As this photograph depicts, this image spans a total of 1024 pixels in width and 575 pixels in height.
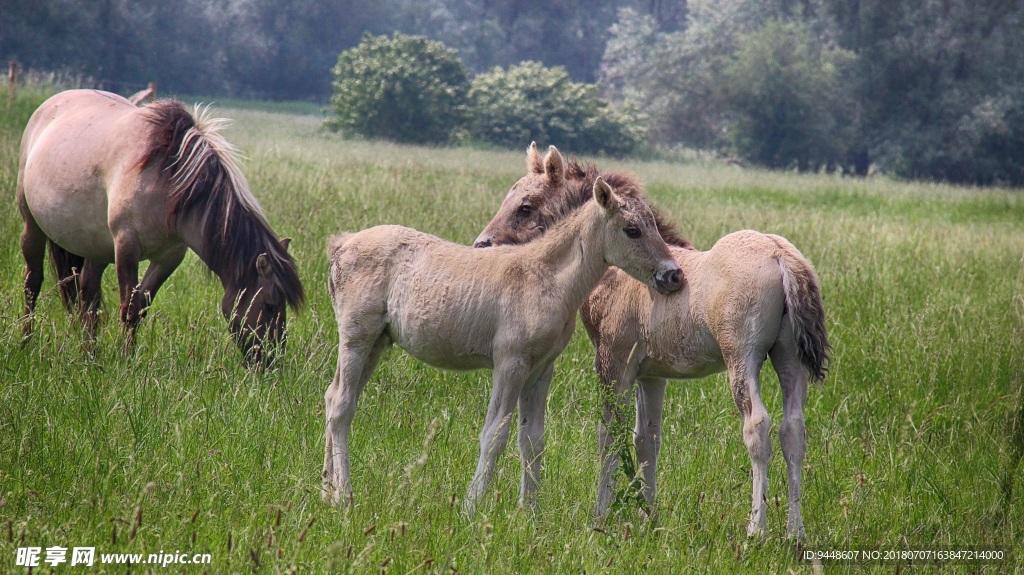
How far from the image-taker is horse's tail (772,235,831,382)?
3.47 m

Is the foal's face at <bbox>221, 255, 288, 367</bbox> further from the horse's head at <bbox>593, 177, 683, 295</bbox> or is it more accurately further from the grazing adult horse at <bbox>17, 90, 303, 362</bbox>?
the horse's head at <bbox>593, 177, 683, 295</bbox>

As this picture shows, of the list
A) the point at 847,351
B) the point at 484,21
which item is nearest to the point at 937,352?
the point at 847,351

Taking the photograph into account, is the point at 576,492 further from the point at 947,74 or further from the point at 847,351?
the point at 947,74

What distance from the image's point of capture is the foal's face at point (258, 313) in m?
4.97

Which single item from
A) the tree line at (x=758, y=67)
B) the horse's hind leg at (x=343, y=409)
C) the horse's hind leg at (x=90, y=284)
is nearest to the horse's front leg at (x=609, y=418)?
the horse's hind leg at (x=343, y=409)

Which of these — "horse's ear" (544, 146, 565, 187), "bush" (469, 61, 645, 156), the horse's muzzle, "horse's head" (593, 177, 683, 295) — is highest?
"horse's ear" (544, 146, 565, 187)

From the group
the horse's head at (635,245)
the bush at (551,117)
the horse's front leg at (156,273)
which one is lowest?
the bush at (551,117)

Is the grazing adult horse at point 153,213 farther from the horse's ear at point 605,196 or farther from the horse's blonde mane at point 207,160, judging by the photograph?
the horse's ear at point 605,196

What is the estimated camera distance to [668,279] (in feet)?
12.0

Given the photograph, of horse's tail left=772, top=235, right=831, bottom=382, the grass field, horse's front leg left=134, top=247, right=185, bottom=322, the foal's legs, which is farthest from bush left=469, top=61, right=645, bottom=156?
horse's tail left=772, top=235, right=831, bottom=382

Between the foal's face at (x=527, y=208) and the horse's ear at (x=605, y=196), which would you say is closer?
the horse's ear at (x=605, y=196)

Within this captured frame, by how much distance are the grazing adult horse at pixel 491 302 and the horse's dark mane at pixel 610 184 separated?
154mm

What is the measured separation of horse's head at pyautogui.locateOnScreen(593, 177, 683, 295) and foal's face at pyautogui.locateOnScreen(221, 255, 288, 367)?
2122 mm

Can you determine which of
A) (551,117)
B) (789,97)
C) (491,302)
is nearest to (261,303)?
(491,302)
